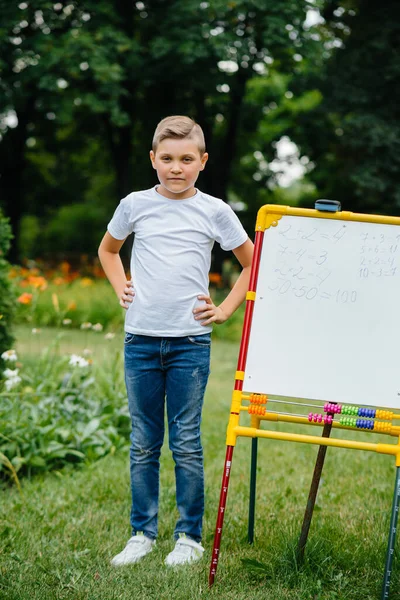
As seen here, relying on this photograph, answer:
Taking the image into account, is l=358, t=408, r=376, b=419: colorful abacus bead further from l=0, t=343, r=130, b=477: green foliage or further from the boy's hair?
l=0, t=343, r=130, b=477: green foliage

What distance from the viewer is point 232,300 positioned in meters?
3.40

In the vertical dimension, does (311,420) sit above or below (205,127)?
below

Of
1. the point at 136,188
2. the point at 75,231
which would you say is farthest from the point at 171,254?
the point at 75,231

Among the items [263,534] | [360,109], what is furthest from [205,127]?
[263,534]

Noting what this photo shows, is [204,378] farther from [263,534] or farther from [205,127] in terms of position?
[205,127]

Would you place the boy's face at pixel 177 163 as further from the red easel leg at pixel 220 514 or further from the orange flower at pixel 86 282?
the orange flower at pixel 86 282

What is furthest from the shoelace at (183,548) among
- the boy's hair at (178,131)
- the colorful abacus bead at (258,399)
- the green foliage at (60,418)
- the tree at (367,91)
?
the tree at (367,91)

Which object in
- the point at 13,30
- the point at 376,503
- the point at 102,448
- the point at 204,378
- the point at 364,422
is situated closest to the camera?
the point at 364,422

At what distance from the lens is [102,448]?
5.18 metres

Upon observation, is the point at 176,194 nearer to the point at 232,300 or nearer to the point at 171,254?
the point at 171,254

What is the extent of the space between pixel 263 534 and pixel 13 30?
14.8 m

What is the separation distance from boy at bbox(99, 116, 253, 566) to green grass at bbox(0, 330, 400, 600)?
0.22 m

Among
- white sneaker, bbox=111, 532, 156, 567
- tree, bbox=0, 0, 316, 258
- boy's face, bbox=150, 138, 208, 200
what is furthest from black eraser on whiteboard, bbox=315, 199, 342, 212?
tree, bbox=0, 0, 316, 258

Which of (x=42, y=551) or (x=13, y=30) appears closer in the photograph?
(x=42, y=551)
